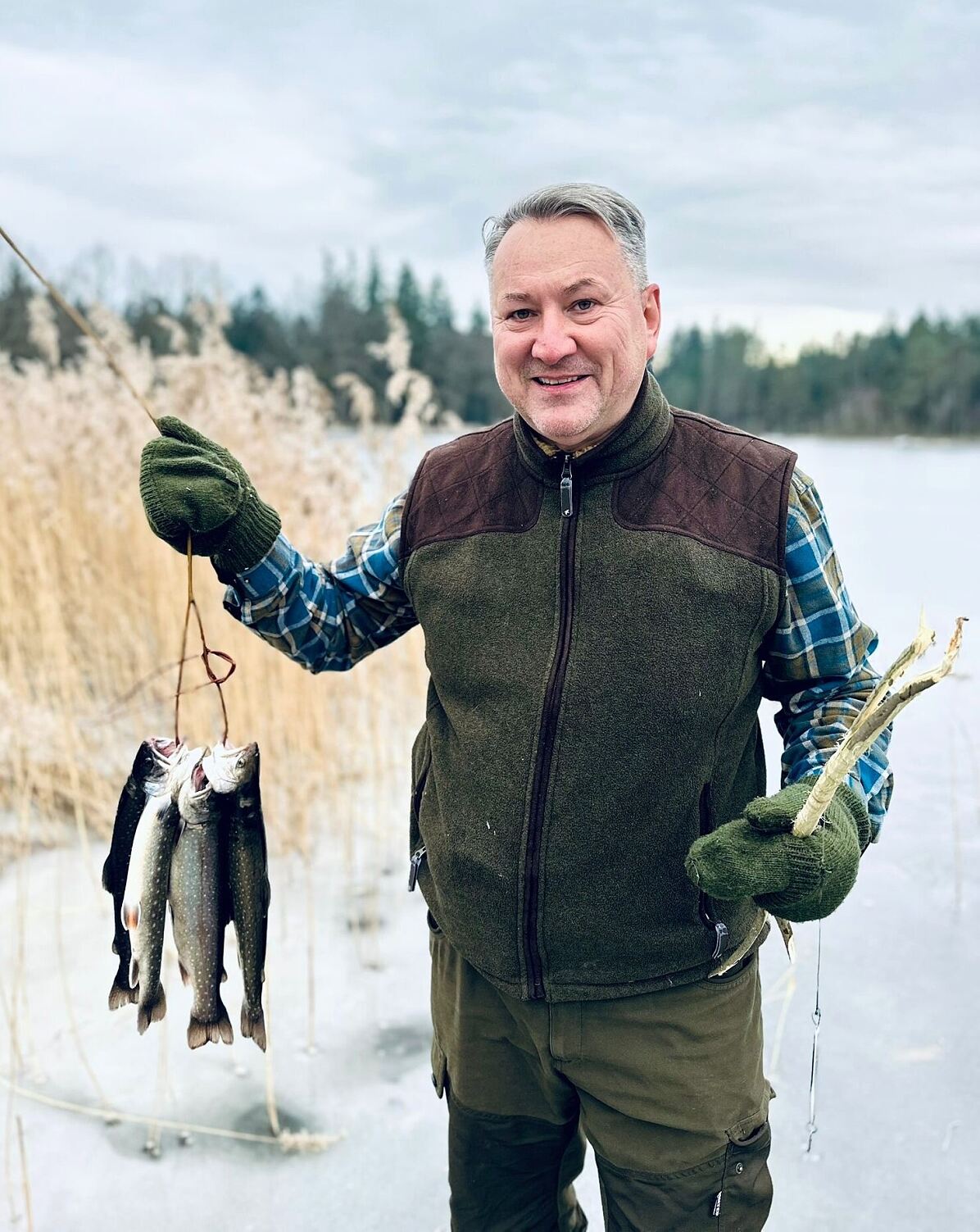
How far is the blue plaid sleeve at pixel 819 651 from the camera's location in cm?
162

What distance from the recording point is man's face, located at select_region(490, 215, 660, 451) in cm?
157

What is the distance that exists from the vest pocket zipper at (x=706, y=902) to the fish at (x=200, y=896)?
31.0 inches

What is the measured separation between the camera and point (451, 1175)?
195cm

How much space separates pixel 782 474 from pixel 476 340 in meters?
21.6

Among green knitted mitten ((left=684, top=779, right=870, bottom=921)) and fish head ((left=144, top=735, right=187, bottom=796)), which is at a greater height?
fish head ((left=144, top=735, right=187, bottom=796))

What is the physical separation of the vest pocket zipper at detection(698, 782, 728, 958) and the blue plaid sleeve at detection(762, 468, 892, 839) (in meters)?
0.16

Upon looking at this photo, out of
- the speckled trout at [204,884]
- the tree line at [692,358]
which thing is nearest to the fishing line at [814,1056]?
the speckled trout at [204,884]

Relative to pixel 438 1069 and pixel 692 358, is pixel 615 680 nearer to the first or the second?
pixel 438 1069

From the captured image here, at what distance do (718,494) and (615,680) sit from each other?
1.18ft

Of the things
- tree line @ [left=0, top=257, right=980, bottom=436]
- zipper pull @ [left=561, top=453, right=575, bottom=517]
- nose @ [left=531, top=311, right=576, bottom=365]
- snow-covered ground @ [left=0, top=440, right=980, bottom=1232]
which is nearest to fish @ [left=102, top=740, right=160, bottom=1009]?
zipper pull @ [left=561, top=453, right=575, bottom=517]

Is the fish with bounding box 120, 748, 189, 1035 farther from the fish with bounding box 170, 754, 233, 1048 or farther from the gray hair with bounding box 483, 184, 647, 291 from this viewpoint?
the gray hair with bounding box 483, 184, 647, 291

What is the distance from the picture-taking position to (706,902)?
1633 mm

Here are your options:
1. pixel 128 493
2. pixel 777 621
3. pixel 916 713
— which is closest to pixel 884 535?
pixel 916 713

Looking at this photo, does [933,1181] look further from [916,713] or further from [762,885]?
[916,713]
